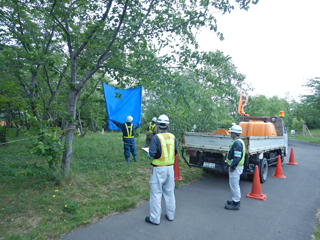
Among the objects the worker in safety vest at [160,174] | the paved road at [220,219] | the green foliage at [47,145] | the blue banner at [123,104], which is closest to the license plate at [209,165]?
the paved road at [220,219]

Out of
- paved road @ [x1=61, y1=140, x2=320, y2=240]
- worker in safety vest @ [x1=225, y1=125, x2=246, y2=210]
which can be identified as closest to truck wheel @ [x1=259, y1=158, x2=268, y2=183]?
paved road @ [x1=61, y1=140, x2=320, y2=240]

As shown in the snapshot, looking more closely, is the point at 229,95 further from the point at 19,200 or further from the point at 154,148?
the point at 19,200

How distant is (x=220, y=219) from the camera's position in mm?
4465

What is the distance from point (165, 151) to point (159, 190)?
731 millimetres

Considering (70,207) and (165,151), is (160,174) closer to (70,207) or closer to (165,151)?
(165,151)

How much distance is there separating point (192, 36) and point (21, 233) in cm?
618

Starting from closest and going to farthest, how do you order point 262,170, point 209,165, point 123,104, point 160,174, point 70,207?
point 160,174 < point 70,207 < point 209,165 < point 262,170 < point 123,104

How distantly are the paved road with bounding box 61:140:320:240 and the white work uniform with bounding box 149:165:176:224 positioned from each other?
0.19 meters

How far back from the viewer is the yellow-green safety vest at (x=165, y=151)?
4219mm

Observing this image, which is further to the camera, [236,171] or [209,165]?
[209,165]

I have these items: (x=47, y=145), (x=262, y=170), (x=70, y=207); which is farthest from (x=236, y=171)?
(x=47, y=145)

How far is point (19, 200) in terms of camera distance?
15.3 feet

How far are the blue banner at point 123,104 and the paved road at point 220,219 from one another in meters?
3.68

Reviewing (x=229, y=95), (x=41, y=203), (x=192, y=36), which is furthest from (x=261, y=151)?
(x=41, y=203)
